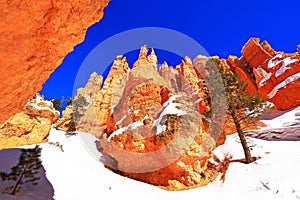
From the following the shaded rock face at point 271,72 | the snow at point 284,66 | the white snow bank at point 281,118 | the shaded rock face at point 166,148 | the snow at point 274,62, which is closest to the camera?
the shaded rock face at point 166,148

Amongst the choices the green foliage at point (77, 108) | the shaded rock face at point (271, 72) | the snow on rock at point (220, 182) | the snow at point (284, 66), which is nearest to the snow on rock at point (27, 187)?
the snow on rock at point (220, 182)

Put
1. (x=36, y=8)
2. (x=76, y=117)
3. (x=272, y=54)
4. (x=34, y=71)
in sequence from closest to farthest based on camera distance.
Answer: (x=36, y=8) < (x=34, y=71) < (x=76, y=117) < (x=272, y=54)

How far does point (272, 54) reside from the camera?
5581cm

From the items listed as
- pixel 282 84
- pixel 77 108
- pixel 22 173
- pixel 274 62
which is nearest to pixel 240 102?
pixel 22 173

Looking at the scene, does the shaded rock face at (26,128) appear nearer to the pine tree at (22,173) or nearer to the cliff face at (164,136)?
the cliff face at (164,136)

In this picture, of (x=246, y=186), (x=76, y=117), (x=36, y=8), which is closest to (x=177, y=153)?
(x=246, y=186)

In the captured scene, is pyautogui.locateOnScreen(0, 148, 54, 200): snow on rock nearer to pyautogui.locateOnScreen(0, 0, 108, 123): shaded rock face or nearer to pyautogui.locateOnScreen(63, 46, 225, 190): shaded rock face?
pyautogui.locateOnScreen(0, 0, 108, 123): shaded rock face

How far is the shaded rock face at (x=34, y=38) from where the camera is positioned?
204 inches

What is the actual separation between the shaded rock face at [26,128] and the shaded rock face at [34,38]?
40.0ft

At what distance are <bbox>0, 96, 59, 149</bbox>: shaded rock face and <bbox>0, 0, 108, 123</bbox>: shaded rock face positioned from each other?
1219cm

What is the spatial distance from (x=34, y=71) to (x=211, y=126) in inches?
674

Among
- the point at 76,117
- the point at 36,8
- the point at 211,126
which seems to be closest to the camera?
the point at 36,8

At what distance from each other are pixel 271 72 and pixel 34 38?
176 ft

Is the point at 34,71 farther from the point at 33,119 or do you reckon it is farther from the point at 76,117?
the point at 76,117
